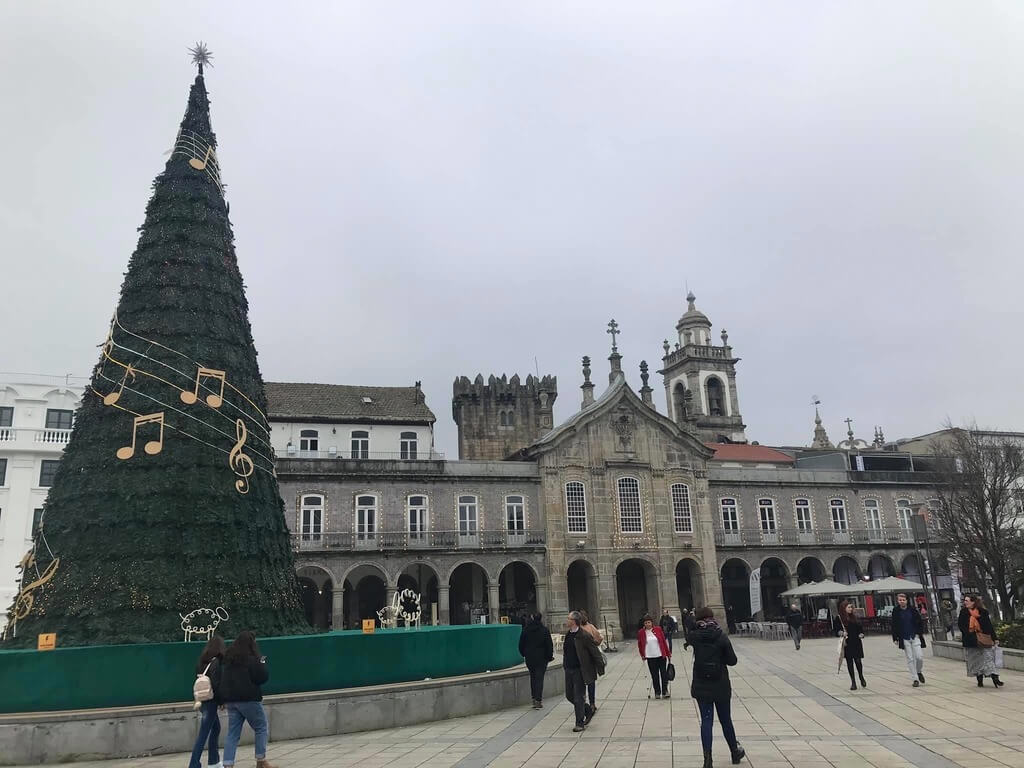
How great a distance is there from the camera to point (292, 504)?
32969mm

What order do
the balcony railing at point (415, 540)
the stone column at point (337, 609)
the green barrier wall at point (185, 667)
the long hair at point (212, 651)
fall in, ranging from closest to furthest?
the long hair at point (212, 651) → the green barrier wall at point (185, 667) → the stone column at point (337, 609) → the balcony railing at point (415, 540)

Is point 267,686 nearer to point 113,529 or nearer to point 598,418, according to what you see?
point 113,529

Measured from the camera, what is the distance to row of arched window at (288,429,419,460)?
3803 centimetres

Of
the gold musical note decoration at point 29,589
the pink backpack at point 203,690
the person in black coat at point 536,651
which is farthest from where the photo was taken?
the person in black coat at point 536,651

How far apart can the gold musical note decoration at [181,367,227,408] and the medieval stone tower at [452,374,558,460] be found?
33.9 m

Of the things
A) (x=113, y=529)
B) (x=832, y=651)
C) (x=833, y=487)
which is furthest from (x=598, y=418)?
(x=113, y=529)

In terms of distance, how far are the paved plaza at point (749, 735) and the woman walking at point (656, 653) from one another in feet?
1.00

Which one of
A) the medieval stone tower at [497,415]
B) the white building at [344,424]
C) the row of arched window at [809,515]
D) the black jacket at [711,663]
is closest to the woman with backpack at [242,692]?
the black jacket at [711,663]

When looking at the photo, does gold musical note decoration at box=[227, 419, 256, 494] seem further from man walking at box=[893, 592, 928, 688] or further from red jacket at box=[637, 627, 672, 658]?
man walking at box=[893, 592, 928, 688]

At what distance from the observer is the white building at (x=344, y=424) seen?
3788cm

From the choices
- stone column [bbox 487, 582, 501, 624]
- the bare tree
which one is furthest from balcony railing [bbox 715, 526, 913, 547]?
stone column [bbox 487, 582, 501, 624]

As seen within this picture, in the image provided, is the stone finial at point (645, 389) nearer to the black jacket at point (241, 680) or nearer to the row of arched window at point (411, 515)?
the row of arched window at point (411, 515)

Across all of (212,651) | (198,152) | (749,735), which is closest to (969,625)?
(749,735)

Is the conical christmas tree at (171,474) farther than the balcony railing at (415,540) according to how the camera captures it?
No
